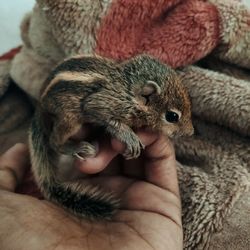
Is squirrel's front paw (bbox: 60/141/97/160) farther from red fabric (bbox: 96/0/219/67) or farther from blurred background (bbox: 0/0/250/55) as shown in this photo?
blurred background (bbox: 0/0/250/55)

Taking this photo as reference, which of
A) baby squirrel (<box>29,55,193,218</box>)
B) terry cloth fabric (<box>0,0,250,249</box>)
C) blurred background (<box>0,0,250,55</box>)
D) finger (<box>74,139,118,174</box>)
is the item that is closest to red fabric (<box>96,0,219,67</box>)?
terry cloth fabric (<box>0,0,250,249</box>)

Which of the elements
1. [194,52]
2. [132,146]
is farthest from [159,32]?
[132,146]

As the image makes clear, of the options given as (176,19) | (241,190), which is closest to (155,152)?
(241,190)

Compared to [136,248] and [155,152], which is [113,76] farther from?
[136,248]

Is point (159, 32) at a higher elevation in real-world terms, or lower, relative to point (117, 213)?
higher

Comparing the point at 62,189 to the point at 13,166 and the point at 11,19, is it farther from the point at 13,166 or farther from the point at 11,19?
the point at 11,19

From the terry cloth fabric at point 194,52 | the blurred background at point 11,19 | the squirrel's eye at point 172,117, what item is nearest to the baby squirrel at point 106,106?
the squirrel's eye at point 172,117
